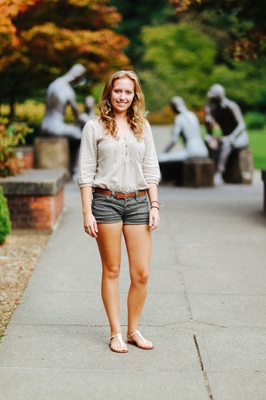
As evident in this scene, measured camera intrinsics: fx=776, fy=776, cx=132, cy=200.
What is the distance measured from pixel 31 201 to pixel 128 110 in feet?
16.3

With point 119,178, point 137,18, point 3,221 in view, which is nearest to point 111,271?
point 119,178

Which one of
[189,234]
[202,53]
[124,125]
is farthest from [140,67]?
[124,125]

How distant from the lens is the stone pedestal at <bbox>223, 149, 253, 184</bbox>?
17.3 meters

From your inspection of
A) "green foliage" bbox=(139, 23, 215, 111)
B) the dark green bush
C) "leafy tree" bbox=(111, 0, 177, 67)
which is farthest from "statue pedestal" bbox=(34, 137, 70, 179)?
"leafy tree" bbox=(111, 0, 177, 67)

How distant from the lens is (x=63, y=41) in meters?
20.4

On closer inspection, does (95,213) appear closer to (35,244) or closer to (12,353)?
(12,353)

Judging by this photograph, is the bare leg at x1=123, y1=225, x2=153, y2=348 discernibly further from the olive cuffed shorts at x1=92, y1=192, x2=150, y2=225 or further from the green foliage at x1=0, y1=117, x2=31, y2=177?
the green foliage at x1=0, y1=117, x2=31, y2=177

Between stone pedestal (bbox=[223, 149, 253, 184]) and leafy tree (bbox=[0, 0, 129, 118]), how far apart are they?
5.37 metres

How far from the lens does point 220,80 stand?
53.7m

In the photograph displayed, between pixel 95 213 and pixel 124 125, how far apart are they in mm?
595

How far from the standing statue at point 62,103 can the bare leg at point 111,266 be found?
40.6 ft

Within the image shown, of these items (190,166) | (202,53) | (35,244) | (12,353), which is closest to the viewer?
(12,353)

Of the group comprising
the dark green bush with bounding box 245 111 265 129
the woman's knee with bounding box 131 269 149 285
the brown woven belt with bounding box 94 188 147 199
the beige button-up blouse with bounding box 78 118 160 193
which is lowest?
the dark green bush with bounding box 245 111 265 129

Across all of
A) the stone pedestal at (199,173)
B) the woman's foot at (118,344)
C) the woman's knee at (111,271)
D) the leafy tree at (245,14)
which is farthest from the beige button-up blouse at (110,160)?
the stone pedestal at (199,173)
